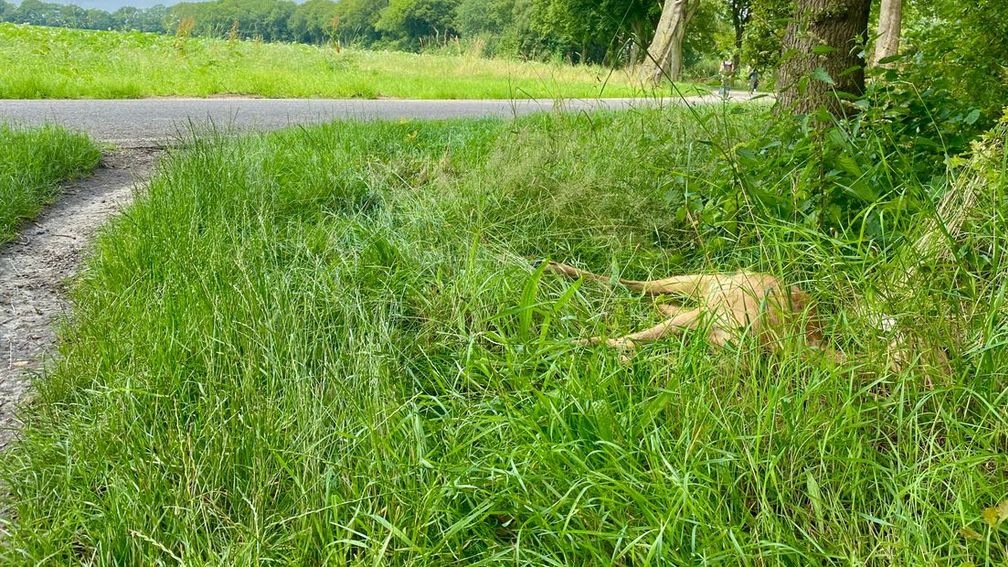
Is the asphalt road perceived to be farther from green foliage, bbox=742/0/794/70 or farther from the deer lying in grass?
the deer lying in grass

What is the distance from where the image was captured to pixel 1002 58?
134 inches

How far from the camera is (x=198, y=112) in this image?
7.96 metres

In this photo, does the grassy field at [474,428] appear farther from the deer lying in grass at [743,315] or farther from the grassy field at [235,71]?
the grassy field at [235,71]

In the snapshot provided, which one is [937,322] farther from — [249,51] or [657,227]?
[249,51]

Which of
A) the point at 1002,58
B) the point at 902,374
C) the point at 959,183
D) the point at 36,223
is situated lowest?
the point at 36,223

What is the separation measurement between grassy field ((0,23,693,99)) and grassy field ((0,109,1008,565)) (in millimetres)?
5163

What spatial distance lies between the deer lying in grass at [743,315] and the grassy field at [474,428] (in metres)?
0.06

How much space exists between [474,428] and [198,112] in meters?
7.30

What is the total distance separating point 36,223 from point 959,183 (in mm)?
4085

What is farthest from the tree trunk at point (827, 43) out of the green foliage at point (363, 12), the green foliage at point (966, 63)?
the green foliage at point (363, 12)

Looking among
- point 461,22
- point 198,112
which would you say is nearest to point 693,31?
point 198,112

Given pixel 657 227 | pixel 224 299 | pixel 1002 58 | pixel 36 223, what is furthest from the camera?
pixel 36 223

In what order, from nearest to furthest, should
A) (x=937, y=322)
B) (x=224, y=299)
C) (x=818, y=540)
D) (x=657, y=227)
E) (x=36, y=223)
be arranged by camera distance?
(x=818, y=540), (x=937, y=322), (x=224, y=299), (x=657, y=227), (x=36, y=223)

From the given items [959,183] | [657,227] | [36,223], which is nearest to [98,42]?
[36,223]
